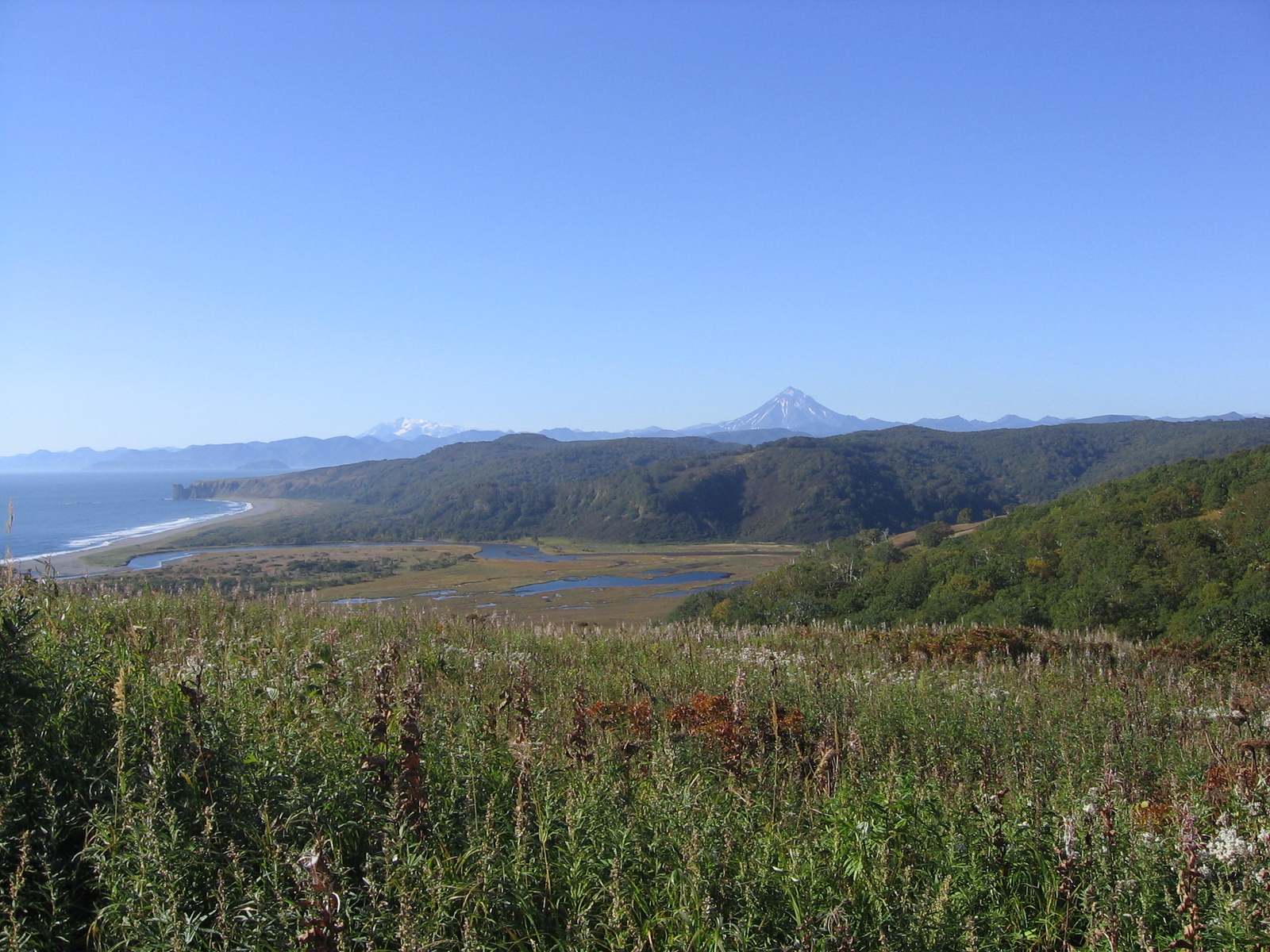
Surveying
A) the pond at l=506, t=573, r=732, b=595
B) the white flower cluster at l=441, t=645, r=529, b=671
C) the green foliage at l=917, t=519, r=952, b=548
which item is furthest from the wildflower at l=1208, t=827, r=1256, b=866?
the pond at l=506, t=573, r=732, b=595

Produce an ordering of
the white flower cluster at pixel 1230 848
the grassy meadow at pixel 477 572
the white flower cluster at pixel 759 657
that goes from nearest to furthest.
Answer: the white flower cluster at pixel 1230 848, the white flower cluster at pixel 759 657, the grassy meadow at pixel 477 572

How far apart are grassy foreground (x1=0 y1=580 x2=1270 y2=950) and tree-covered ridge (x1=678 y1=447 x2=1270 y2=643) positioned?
2237 cm

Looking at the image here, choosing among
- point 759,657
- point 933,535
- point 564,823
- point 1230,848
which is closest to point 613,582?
point 933,535

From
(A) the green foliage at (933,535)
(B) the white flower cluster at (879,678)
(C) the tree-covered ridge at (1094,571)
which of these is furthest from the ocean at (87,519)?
(A) the green foliage at (933,535)

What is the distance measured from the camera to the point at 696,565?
100000mm

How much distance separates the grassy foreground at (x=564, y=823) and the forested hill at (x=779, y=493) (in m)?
126

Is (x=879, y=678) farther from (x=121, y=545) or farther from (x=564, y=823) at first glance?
(x=121, y=545)

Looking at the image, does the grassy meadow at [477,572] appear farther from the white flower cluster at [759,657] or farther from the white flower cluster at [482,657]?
the white flower cluster at [482,657]

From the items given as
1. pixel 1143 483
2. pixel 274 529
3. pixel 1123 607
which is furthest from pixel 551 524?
pixel 1123 607

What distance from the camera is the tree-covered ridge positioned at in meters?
29.9

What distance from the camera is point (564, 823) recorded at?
3.46 m

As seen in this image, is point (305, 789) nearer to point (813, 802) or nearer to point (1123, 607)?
point (813, 802)

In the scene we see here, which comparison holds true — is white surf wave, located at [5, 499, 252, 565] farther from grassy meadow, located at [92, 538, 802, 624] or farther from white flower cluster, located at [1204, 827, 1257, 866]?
white flower cluster, located at [1204, 827, 1257, 866]

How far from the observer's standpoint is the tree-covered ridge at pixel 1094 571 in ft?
Result: 98.0
